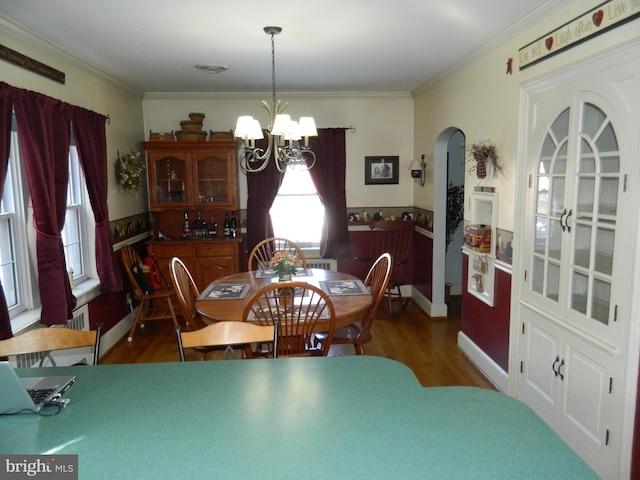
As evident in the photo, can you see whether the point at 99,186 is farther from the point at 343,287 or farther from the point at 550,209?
the point at 550,209

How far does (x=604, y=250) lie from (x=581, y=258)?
0.18 meters

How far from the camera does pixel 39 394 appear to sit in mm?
1436

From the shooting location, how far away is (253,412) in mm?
1349

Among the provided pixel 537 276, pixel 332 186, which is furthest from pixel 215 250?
pixel 537 276

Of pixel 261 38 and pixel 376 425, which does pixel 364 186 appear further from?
pixel 376 425

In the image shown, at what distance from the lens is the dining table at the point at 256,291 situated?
9.55ft

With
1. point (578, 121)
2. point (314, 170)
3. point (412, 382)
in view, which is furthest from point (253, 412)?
point (314, 170)

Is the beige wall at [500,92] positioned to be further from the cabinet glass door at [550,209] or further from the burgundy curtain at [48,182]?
the burgundy curtain at [48,182]

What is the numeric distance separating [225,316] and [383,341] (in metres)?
2.09

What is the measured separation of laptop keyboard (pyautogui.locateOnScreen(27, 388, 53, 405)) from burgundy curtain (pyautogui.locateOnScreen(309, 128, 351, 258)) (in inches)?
169

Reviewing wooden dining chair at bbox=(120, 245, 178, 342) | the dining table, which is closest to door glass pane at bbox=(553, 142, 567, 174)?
the dining table

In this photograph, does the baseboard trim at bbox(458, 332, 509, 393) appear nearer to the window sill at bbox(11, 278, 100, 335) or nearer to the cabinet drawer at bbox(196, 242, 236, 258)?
the cabinet drawer at bbox(196, 242, 236, 258)

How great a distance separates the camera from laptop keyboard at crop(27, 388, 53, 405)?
4.61 ft

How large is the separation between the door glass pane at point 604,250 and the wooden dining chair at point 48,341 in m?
2.39
